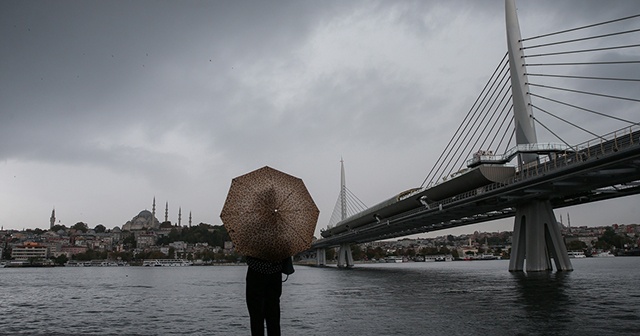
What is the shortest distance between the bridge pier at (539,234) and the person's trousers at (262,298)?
40866 mm

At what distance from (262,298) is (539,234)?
41.4 meters

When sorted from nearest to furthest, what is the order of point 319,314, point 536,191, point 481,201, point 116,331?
point 116,331 → point 319,314 → point 536,191 → point 481,201

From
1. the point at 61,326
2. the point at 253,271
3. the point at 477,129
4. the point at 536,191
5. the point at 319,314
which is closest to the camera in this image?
the point at 253,271

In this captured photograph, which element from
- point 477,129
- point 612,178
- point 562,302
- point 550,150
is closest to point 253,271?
point 562,302

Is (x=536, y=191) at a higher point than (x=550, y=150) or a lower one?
lower

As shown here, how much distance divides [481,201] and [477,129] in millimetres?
7796

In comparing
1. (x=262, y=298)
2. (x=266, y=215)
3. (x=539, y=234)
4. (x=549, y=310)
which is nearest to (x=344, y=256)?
(x=539, y=234)

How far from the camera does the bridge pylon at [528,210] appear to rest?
4275 centimetres

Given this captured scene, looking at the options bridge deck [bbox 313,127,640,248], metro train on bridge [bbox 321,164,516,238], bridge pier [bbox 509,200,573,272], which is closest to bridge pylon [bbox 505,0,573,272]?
bridge pier [bbox 509,200,573,272]

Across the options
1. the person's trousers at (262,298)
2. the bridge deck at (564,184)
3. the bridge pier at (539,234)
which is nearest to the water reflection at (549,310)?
the person's trousers at (262,298)

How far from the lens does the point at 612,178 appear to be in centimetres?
3506

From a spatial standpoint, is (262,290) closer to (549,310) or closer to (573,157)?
(549,310)

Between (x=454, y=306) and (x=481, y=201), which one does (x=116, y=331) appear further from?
(x=481, y=201)

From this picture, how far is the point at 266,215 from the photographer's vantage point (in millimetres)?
6852
